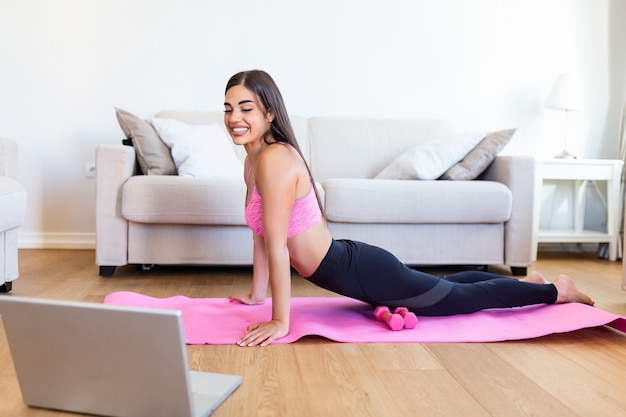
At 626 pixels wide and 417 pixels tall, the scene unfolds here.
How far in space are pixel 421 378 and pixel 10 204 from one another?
1.61 m

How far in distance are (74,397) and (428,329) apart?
111cm

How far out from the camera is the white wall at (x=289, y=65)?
391 cm

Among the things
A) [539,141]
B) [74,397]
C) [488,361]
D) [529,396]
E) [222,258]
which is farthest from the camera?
[539,141]

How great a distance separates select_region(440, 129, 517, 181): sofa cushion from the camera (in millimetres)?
3322

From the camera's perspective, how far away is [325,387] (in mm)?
1484

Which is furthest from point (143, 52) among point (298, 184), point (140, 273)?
point (298, 184)

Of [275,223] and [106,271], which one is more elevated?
[275,223]

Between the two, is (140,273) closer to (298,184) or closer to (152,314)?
(298,184)

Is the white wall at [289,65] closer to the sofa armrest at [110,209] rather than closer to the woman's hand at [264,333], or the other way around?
the sofa armrest at [110,209]

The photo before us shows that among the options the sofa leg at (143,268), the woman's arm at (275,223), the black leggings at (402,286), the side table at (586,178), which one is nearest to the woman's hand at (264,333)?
the woman's arm at (275,223)

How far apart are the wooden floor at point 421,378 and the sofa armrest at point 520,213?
44.1 inches

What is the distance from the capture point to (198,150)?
3223 millimetres

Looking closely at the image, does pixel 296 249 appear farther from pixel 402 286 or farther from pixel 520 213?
pixel 520 213

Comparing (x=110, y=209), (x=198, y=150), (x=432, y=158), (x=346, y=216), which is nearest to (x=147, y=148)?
(x=198, y=150)
